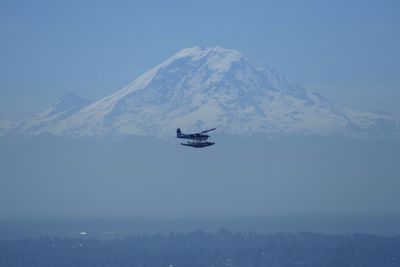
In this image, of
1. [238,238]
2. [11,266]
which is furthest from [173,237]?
[11,266]

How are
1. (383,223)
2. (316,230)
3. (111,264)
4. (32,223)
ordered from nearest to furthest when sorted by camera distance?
(111,264) < (316,230) < (383,223) < (32,223)

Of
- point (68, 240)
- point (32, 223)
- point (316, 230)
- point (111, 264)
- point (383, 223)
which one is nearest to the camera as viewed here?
point (111, 264)

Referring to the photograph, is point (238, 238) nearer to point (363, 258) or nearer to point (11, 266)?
point (363, 258)

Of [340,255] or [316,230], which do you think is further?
[316,230]

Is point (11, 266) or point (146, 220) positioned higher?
point (146, 220)

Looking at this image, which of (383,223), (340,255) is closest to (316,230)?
(383,223)

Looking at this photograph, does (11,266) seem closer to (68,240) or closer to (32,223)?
(68,240)
